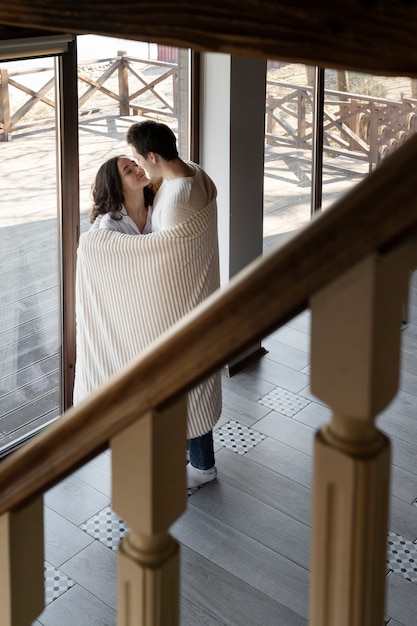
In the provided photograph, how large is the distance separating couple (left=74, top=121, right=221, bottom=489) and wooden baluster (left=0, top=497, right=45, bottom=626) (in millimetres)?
2514

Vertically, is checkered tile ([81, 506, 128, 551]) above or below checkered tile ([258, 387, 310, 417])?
below

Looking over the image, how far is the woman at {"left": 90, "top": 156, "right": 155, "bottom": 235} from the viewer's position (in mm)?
3322

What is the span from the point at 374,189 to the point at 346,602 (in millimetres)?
256

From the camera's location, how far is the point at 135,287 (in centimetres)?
335

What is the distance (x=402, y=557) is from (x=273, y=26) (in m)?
3.05

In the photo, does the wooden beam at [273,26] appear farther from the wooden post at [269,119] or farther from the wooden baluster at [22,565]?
the wooden post at [269,119]

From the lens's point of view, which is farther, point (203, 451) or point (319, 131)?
point (319, 131)

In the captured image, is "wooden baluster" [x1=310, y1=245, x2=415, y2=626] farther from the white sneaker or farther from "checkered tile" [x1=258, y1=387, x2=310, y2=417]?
"checkered tile" [x1=258, y1=387, x2=310, y2=417]

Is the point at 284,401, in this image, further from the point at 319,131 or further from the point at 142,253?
the point at 319,131

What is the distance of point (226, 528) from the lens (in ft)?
11.3

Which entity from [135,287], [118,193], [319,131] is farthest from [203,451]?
[319,131]

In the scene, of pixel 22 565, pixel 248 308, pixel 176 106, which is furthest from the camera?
pixel 176 106

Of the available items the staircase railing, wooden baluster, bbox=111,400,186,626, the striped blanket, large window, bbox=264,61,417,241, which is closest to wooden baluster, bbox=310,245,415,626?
the staircase railing

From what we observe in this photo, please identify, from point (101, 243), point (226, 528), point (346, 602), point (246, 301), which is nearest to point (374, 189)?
point (246, 301)
